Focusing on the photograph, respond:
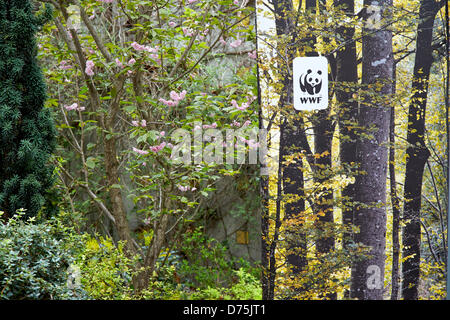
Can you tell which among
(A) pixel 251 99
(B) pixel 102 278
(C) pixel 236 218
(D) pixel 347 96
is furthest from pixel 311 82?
(C) pixel 236 218

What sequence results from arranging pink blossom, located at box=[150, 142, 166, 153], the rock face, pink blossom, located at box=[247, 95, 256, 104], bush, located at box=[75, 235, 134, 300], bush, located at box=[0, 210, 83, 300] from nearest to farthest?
bush, located at box=[0, 210, 83, 300] < bush, located at box=[75, 235, 134, 300] < pink blossom, located at box=[150, 142, 166, 153] < pink blossom, located at box=[247, 95, 256, 104] < the rock face

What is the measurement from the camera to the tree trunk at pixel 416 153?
79.7 inches

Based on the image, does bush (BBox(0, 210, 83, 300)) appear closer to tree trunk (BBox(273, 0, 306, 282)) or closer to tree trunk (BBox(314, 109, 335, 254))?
tree trunk (BBox(273, 0, 306, 282))

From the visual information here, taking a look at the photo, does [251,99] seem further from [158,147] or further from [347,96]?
[347,96]

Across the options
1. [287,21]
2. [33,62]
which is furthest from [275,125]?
[33,62]

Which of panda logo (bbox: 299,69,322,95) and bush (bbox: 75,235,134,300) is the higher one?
panda logo (bbox: 299,69,322,95)

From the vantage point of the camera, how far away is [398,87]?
206cm

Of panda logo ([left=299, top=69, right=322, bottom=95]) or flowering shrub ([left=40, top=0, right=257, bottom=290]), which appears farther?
flowering shrub ([left=40, top=0, right=257, bottom=290])

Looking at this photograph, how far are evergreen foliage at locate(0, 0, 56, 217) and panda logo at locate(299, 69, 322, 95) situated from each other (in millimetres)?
1847

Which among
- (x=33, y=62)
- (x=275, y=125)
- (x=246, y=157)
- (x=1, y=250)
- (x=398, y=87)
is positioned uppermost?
(x=33, y=62)

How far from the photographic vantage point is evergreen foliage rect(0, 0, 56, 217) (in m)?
2.82

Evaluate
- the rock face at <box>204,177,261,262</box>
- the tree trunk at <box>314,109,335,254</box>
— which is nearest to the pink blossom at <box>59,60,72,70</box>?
the rock face at <box>204,177,261,262</box>
